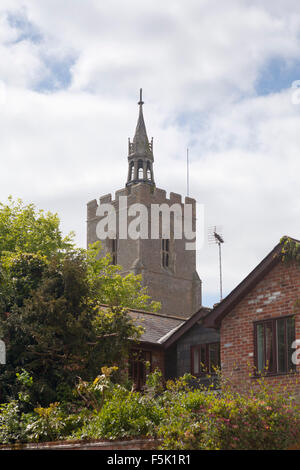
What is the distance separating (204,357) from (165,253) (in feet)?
178

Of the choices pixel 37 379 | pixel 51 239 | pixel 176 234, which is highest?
pixel 176 234

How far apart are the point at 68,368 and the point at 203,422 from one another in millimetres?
8292

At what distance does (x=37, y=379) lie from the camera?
2169 centimetres

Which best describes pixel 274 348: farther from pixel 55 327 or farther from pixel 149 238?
pixel 149 238

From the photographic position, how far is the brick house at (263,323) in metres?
20.7

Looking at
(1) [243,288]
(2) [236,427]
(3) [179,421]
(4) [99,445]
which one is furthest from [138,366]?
(2) [236,427]

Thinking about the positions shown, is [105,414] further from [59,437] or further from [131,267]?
[131,267]

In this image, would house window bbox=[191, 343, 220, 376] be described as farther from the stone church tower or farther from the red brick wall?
the stone church tower

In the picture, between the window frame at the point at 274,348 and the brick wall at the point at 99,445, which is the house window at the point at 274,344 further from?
the brick wall at the point at 99,445

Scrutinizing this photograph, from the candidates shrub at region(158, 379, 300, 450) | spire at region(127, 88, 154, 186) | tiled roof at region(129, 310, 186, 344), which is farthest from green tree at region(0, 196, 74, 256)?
spire at region(127, 88, 154, 186)

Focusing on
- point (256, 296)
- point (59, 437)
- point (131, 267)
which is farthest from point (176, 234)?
point (59, 437)

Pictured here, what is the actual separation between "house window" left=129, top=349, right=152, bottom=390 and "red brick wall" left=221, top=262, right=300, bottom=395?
13.1 ft

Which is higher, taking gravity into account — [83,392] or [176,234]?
[176,234]

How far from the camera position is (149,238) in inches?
3002
